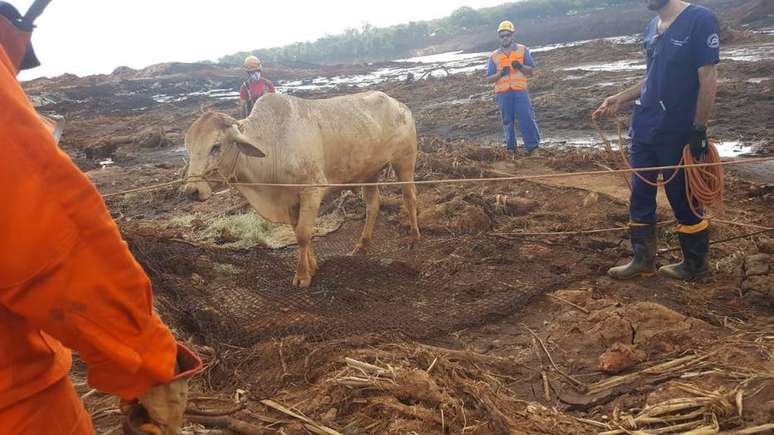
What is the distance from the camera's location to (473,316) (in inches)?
166

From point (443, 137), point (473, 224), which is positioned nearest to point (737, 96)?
point (443, 137)

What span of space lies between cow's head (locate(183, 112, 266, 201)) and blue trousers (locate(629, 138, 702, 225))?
3204 mm

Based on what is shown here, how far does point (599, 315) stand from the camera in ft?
12.9

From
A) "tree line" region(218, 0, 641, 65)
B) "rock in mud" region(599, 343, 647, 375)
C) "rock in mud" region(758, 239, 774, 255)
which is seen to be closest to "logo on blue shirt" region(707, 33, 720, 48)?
"rock in mud" region(758, 239, 774, 255)

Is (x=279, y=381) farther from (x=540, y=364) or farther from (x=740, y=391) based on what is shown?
(x=740, y=391)

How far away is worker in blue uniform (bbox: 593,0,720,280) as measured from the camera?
4.18 meters

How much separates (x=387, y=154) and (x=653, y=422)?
4357 mm

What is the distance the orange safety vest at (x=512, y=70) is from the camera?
10352 millimetres

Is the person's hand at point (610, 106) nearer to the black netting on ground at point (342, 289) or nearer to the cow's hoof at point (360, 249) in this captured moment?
the black netting on ground at point (342, 289)

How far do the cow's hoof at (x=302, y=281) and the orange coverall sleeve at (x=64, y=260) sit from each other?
12.8ft

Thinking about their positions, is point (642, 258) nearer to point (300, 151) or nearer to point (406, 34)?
point (300, 151)

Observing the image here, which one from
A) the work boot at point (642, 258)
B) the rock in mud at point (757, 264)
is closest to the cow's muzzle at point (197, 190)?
the work boot at point (642, 258)

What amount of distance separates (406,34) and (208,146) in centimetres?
4659

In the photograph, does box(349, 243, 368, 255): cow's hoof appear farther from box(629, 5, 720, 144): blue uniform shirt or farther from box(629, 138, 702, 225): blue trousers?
box(629, 5, 720, 144): blue uniform shirt
